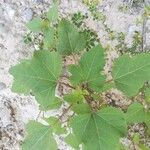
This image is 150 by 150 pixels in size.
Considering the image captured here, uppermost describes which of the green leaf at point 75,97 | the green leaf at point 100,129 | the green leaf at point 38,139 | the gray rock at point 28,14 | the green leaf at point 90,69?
the gray rock at point 28,14

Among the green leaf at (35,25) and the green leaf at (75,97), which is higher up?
the green leaf at (35,25)

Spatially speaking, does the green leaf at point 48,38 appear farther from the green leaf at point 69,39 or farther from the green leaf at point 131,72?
the green leaf at point 131,72

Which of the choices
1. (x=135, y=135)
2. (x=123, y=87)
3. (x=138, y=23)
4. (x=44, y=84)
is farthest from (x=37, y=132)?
(x=138, y=23)

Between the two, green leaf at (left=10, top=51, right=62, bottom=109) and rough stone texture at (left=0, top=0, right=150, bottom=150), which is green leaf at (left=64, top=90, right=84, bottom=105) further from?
rough stone texture at (left=0, top=0, right=150, bottom=150)

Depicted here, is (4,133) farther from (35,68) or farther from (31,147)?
(35,68)

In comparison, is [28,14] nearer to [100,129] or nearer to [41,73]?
[41,73]

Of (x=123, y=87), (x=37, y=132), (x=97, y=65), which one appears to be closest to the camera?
(x=97, y=65)

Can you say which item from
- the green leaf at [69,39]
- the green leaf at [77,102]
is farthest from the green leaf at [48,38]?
the green leaf at [77,102]

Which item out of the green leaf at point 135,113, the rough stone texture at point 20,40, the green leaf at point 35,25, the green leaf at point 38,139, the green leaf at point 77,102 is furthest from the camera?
the rough stone texture at point 20,40
